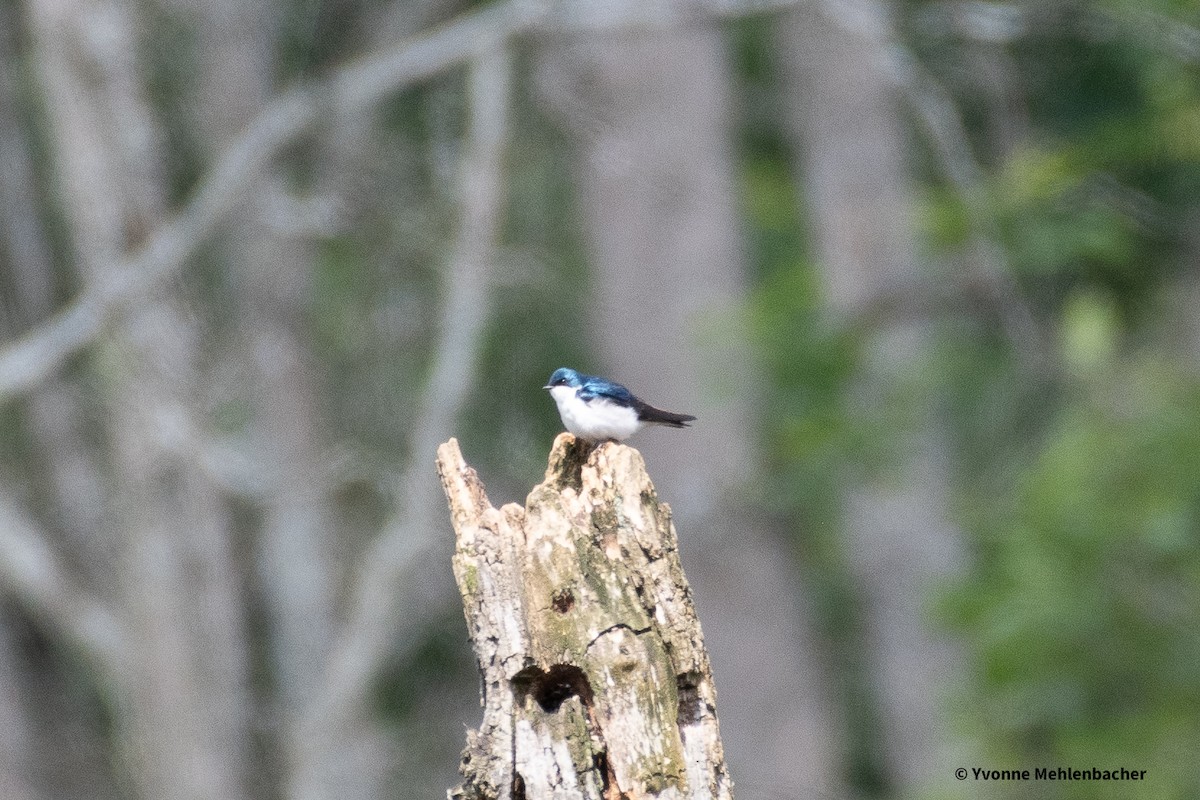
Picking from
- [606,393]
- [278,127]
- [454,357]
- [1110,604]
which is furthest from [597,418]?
[278,127]

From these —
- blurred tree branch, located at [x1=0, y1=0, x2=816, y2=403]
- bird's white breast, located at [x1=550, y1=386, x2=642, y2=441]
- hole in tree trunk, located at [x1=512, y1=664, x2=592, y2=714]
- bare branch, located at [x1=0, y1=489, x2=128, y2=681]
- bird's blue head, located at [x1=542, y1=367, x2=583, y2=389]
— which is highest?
blurred tree branch, located at [x1=0, y1=0, x2=816, y2=403]

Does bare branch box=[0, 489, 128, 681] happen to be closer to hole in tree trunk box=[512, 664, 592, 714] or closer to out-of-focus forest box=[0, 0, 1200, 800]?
out-of-focus forest box=[0, 0, 1200, 800]

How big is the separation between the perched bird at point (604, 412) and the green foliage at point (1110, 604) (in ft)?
9.86

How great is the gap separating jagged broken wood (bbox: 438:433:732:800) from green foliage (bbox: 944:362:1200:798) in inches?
174

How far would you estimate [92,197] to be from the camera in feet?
34.0

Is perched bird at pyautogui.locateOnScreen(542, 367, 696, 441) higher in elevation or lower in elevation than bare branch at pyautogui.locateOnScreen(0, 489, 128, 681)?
lower

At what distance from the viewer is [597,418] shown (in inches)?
217

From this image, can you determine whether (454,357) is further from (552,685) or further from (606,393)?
(552,685)

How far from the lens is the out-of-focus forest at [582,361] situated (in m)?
8.40

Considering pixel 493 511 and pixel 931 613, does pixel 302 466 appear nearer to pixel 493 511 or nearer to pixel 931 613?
pixel 931 613

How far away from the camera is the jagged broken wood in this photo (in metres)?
3.80

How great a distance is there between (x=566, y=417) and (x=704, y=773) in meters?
2.04

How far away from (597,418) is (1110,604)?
3591 millimetres

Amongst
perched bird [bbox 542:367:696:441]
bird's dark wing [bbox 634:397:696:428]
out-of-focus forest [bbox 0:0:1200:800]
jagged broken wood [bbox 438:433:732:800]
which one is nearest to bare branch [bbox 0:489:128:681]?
out-of-focus forest [bbox 0:0:1200:800]
